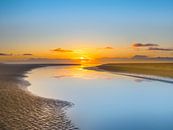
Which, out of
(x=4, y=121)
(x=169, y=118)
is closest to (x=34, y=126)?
(x=4, y=121)

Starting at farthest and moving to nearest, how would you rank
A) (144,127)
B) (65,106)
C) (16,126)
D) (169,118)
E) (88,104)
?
(88,104) → (65,106) → (169,118) → (144,127) → (16,126)

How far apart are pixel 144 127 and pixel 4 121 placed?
7.68 metres

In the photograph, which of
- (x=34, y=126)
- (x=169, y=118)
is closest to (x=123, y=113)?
(x=169, y=118)

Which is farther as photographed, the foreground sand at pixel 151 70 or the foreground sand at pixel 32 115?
the foreground sand at pixel 151 70

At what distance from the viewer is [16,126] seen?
14.4 m

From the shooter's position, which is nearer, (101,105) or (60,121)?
(60,121)

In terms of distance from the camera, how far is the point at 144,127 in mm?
15539

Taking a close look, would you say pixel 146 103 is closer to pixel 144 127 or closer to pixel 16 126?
pixel 144 127

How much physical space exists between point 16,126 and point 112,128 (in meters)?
5.05

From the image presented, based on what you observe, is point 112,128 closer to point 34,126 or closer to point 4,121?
point 34,126

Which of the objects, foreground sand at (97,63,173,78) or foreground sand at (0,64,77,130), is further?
A: foreground sand at (97,63,173,78)

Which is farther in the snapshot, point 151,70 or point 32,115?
point 151,70

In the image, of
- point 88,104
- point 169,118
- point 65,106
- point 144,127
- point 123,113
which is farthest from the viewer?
point 88,104

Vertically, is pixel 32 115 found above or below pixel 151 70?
above
